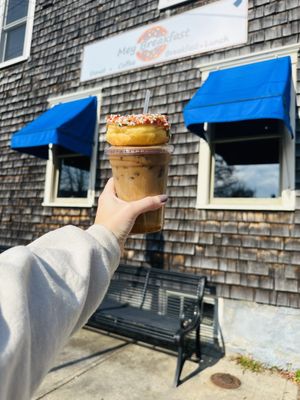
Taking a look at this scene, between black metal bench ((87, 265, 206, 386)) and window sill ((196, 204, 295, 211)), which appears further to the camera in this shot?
window sill ((196, 204, 295, 211))

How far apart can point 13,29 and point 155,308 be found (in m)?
7.44

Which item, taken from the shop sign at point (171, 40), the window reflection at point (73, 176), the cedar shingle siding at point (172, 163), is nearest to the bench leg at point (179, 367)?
the cedar shingle siding at point (172, 163)

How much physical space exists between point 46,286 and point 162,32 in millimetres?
5698

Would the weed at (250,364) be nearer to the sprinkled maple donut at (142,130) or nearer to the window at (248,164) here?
the window at (248,164)

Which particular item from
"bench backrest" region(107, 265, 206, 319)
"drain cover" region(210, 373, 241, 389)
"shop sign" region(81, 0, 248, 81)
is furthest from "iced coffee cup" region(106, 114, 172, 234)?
"shop sign" region(81, 0, 248, 81)

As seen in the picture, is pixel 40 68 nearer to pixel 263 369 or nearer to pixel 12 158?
pixel 12 158

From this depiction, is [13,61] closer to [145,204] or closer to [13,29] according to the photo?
[13,29]

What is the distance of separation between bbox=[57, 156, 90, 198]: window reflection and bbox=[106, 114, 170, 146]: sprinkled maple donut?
4847 millimetres

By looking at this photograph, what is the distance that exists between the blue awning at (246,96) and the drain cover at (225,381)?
2.73 meters

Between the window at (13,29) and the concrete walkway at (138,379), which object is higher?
the window at (13,29)

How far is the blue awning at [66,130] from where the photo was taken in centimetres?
547

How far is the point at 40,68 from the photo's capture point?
23.9ft

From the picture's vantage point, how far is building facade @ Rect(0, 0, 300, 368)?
13.9 ft

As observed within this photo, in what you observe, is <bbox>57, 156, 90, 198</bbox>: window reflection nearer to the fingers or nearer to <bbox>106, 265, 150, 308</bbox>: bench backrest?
<bbox>106, 265, 150, 308</bbox>: bench backrest
